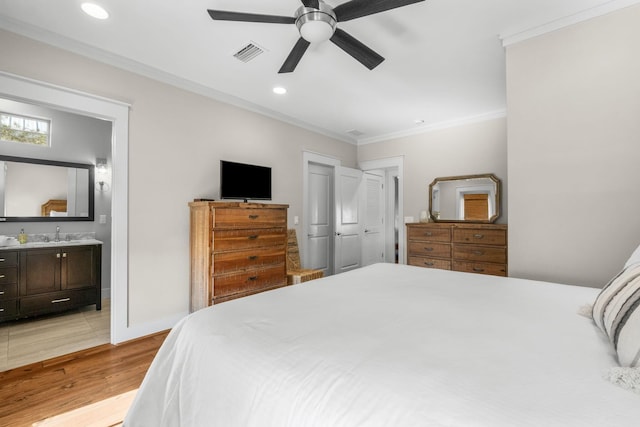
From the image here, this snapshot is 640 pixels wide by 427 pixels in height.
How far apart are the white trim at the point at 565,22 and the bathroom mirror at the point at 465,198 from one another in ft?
6.85

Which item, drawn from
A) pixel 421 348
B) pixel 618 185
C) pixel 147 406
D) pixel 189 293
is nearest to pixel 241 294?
pixel 189 293

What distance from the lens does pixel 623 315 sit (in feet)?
2.80

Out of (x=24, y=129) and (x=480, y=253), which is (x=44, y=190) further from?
(x=480, y=253)

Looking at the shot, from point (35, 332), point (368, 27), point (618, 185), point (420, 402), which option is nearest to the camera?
point (420, 402)

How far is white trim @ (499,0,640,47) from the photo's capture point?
189 cm

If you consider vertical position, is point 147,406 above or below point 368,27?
below

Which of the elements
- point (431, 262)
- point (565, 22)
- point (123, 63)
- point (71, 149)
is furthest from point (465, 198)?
point (71, 149)

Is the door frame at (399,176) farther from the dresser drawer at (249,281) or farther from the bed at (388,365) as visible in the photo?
the bed at (388,365)

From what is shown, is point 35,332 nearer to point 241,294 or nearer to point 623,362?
point 241,294

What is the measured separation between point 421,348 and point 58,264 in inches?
166

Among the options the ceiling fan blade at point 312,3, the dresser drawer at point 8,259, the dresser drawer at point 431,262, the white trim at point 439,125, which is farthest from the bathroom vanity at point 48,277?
the white trim at point 439,125

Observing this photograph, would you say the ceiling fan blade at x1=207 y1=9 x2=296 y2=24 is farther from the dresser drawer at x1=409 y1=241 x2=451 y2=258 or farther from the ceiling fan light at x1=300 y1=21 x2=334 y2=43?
the dresser drawer at x1=409 y1=241 x2=451 y2=258

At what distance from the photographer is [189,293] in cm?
314

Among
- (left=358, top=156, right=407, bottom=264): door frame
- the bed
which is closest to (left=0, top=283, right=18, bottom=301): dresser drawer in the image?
the bed
